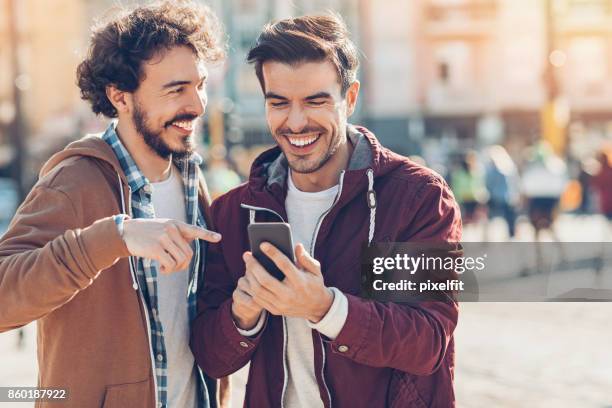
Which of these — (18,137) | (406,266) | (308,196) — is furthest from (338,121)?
(18,137)

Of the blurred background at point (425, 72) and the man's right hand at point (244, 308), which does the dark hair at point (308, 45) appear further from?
the blurred background at point (425, 72)

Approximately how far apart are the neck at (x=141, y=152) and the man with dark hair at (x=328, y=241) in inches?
12.6

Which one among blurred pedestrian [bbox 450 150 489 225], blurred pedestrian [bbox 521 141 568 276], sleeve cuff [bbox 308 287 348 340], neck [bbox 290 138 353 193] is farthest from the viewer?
blurred pedestrian [bbox 450 150 489 225]

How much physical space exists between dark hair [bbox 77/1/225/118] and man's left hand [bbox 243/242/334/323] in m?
0.93

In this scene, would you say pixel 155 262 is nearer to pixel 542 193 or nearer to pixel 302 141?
pixel 302 141

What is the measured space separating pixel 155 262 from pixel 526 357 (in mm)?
5154

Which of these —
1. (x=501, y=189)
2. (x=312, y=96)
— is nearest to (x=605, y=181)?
(x=501, y=189)

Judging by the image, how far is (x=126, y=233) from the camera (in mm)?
2336

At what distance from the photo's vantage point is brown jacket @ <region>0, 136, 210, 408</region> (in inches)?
94.8

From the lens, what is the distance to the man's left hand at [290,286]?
224 cm

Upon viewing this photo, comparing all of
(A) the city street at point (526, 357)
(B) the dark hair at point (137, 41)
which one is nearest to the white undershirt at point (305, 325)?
(B) the dark hair at point (137, 41)

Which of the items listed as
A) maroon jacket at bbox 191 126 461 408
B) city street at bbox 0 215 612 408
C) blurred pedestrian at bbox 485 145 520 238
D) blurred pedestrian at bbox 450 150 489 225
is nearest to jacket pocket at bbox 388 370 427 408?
maroon jacket at bbox 191 126 461 408

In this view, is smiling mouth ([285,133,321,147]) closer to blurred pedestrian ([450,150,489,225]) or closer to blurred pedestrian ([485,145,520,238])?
blurred pedestrian ([485,145,520,238])

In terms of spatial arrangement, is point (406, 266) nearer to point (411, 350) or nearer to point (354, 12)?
point (411, 350)
